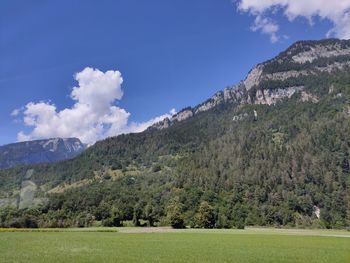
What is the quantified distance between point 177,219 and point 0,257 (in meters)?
106

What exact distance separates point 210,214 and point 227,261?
113m

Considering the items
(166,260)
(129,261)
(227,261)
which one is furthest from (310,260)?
(129,261)

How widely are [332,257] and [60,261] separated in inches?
1333

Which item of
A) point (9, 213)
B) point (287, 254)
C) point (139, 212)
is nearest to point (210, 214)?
point (139, 212)

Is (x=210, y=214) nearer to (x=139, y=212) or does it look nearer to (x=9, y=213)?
(x=139, y=212)

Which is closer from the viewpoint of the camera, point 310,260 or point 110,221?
point 310,260

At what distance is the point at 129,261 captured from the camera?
46.0 meters

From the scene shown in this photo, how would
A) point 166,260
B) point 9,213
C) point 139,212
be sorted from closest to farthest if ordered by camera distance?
point 166,260
point 9,213
point 139,212

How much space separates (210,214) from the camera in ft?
520

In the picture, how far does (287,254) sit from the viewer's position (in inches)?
2169

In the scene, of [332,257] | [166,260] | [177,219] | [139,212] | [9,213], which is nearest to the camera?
[166,260]

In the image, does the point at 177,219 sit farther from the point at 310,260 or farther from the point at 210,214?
the point at 310,260

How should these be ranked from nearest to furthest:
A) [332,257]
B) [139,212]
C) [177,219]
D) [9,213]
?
1. [332,257]
2. [177,219]
3. [9,213]
4. [139,212]

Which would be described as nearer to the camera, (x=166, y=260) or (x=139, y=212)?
(x=166, y=260)
